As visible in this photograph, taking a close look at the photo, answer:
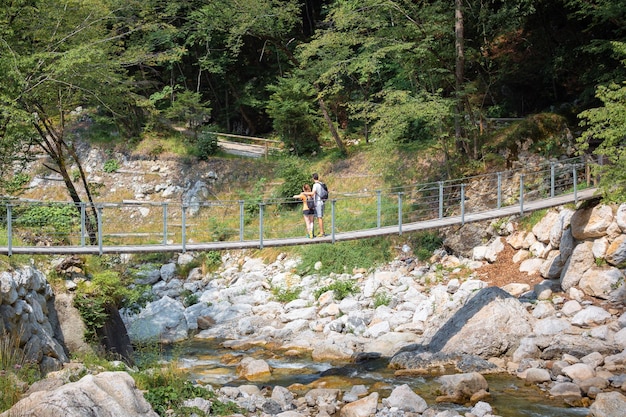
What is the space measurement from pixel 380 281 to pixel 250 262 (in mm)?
5262

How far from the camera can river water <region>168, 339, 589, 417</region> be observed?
9789 mm

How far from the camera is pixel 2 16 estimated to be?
1309 cm

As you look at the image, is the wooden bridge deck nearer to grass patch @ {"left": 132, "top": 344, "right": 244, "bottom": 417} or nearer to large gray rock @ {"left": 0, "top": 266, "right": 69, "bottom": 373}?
large gray rock @ {"left": 0, "top": 266, "right": 69, "bottom": 373}

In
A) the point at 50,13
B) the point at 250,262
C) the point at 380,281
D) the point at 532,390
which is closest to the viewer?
the point at 532,390

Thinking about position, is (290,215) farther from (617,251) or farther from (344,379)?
(617,251)

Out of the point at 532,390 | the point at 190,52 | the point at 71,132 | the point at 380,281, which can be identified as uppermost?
the point at 190,52

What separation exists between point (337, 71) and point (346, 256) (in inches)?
213

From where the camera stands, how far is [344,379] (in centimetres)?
1169

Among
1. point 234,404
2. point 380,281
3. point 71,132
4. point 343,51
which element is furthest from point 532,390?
point 71,132

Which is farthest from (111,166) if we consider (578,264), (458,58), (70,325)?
(578,264)

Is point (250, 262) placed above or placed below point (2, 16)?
below

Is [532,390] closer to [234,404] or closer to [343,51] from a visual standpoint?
[234,404]

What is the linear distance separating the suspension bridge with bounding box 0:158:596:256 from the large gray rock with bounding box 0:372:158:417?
385 centimetres

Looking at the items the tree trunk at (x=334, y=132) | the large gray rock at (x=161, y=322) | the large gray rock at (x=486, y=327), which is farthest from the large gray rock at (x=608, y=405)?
the tree trunk at (x=334, y=132)
